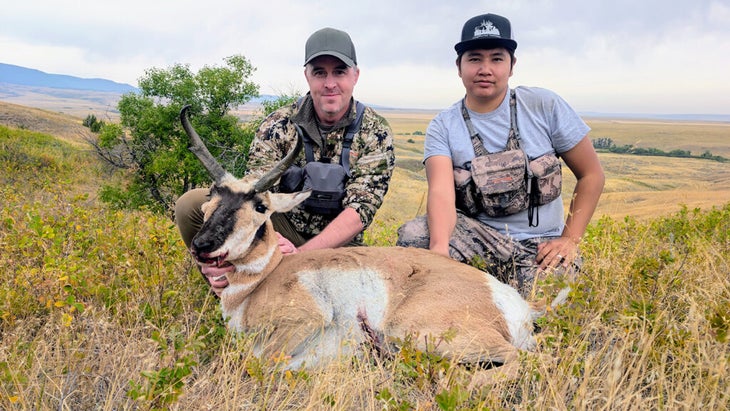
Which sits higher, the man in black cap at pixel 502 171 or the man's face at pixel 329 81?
the man's face at pixel 329 81

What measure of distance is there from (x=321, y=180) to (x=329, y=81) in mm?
1120

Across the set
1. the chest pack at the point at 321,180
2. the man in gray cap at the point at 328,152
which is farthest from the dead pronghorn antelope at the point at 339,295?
the chest pack at the point at 321,180

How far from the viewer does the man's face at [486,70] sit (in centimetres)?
533

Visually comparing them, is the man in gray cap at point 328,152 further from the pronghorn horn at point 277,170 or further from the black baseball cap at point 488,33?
the black baseball cap at point 488,33

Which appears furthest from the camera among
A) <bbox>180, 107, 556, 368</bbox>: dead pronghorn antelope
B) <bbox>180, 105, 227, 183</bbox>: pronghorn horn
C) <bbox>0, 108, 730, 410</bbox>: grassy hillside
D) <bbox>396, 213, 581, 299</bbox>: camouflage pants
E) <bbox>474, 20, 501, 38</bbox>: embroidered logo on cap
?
<bbox>396, 213, 581, 299</bbox>: camouflage pants

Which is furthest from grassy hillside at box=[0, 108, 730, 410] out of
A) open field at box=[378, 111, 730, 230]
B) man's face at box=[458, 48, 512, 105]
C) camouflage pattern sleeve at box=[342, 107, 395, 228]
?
open field at box=[378, 111, 730, 230]

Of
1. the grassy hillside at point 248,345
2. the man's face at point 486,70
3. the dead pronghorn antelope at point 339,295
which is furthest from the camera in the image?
the man's face at point 486,70

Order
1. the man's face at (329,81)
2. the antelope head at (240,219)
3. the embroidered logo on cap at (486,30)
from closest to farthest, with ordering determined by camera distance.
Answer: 1. the antelope head at (240,219)
2. the embroidered logo on cap at (486,30)
3. the man's face at (329,81)

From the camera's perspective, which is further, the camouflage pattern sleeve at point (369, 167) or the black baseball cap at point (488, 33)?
the camouflage pattern sleeve at point (369, 167)

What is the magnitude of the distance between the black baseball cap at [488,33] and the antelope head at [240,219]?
217 centimetres

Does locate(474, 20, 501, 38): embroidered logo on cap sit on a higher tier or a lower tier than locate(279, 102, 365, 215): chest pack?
higher

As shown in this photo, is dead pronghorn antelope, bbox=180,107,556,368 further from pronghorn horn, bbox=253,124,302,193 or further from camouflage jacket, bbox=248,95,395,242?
camouflage jacket, bbox=248,95,395,242

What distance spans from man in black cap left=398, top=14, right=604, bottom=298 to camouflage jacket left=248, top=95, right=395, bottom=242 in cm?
60

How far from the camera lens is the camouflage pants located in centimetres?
555
